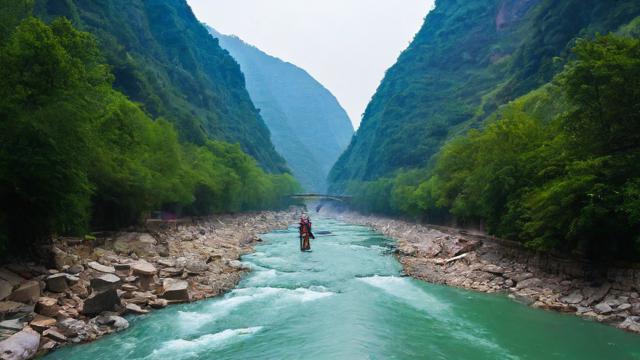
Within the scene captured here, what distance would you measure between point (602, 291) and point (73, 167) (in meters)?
24.1

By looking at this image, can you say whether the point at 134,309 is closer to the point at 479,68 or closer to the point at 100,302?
the point at 100,302

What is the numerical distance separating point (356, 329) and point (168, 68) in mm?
136989

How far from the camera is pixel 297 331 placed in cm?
1648

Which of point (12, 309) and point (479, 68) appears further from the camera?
point (479, 68)

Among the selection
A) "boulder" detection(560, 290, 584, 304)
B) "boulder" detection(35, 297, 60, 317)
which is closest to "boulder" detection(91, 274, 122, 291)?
"boulder" detection(35, 297, 60, 317)

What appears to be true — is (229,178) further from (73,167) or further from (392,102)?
(392,102)

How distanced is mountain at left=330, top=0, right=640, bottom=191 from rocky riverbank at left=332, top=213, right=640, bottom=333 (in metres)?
66.0

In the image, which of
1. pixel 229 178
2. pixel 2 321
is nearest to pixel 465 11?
pixel 229 178

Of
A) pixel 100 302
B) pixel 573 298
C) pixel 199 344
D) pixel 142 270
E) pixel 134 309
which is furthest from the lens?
pixel 142 270

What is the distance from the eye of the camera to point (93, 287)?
17391 millimetres

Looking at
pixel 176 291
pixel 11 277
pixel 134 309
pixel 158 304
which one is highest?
pixel 11 277

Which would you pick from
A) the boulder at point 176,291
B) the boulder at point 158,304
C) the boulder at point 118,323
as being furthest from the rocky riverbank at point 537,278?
the boulder at point 118,323

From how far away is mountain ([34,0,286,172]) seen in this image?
291 feet

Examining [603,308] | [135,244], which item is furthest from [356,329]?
[135,244]
